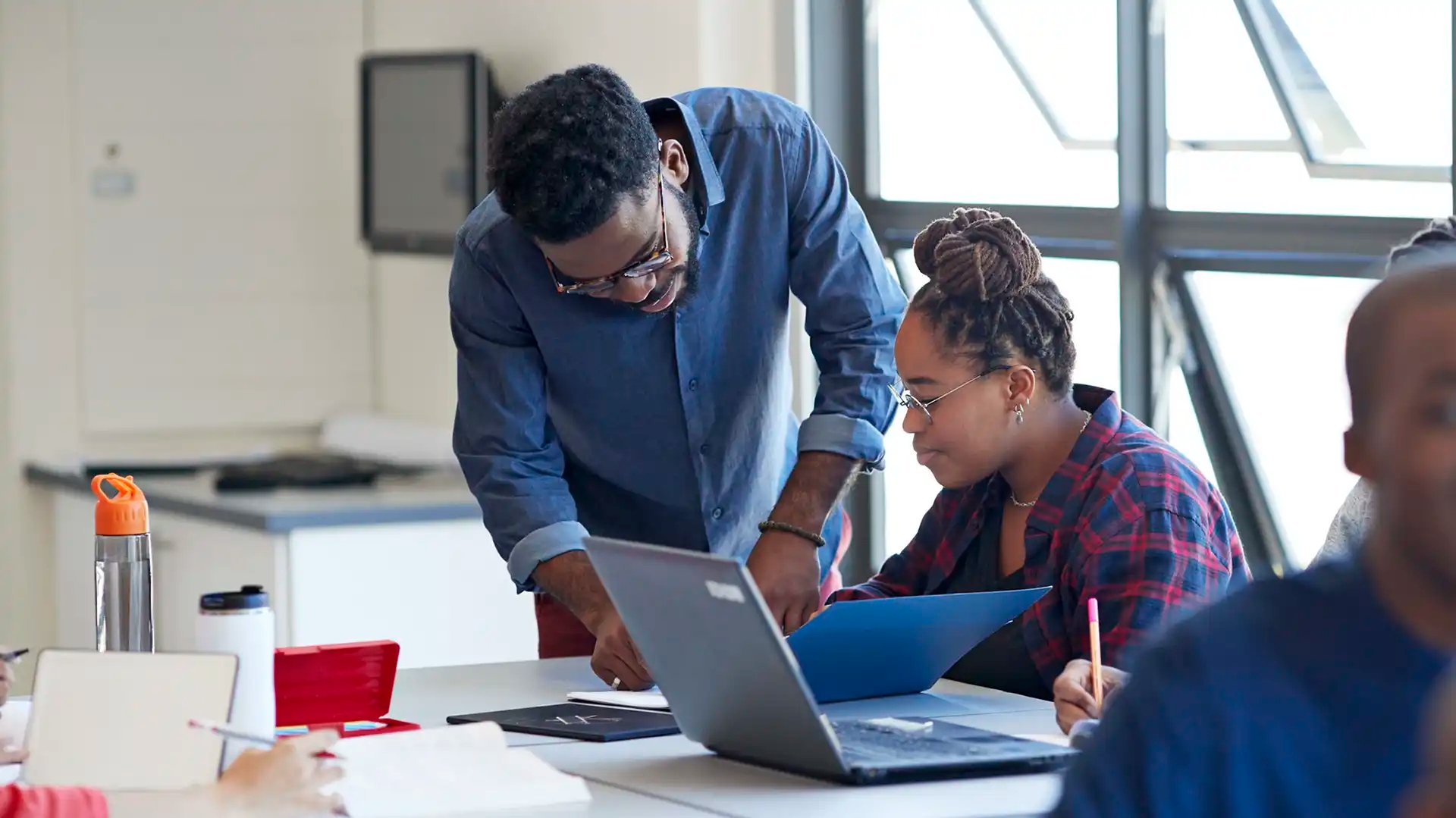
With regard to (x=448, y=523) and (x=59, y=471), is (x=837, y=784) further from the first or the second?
(x=59, y=471)

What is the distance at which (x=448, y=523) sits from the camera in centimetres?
378

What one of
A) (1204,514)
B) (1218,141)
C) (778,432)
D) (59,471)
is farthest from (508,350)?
(59,471)

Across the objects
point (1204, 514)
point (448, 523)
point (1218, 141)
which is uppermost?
point (1218, 141)

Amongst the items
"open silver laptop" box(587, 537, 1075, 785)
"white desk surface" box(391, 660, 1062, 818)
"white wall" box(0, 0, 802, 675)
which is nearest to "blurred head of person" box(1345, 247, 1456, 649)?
"white desk surface" box(391, 660, 1062, 818)

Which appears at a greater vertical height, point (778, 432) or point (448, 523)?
point (778, 432)

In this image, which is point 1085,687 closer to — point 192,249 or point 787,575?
point 787,575

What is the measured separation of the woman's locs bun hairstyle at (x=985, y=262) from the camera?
2.15 metres

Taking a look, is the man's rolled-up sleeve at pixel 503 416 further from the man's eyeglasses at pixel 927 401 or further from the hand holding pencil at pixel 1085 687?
the hand holding pencil at pixel 1085 687

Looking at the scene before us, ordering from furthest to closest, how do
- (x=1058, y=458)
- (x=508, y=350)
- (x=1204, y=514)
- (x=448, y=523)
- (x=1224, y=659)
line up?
(x=448, y=523), (x=508, y=350), (x=1058, y=458), (x=1204, y=514), (x=1224, y=659)

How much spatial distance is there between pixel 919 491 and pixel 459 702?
1919mm

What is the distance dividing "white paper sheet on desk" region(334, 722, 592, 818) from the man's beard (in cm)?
60

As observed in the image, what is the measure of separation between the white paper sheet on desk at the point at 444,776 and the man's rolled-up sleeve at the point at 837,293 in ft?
2.44

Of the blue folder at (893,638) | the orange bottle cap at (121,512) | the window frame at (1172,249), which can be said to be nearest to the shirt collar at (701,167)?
the blue folder at (893,638)

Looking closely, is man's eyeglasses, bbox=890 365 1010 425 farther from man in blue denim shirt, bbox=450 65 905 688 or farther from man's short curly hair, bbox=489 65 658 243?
man's short curly hair, bbox=489 65 658 243
